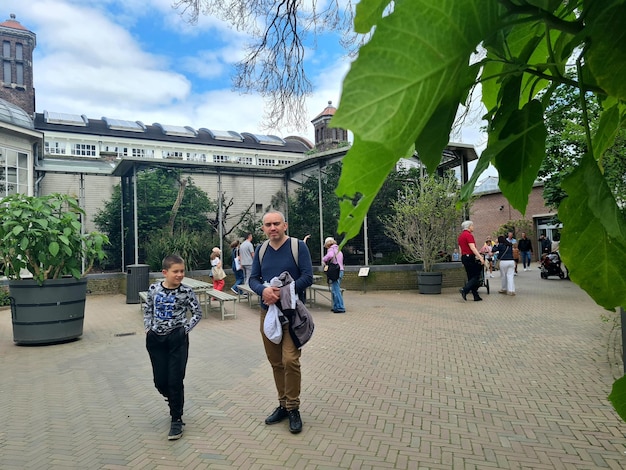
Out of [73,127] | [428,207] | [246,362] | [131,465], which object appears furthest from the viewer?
[73,127]

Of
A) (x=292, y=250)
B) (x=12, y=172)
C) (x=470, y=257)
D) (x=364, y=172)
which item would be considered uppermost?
(x=12, y=172)

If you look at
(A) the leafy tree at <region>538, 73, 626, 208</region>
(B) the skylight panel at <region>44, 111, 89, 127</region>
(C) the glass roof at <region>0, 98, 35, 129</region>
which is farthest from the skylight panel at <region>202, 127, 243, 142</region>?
(A) the leafy tree at <region>538, 73, 626, 208</region>

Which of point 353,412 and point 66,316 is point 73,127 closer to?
point 66,316

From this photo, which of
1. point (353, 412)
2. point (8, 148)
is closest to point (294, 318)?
point (353, 412)

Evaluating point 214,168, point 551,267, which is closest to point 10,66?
point 214,168

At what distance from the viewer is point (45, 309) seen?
7730mm

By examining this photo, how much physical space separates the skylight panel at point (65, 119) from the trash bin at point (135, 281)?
3170 centimetres

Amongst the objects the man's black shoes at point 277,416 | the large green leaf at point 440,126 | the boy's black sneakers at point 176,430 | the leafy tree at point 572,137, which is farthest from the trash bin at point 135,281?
the large green leaf at point 440,126

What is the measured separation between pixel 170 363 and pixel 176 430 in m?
0.62

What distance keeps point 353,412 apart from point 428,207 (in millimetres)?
9974

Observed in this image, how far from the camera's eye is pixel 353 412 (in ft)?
15.5

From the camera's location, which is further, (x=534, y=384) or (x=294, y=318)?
(x=534, y=384)

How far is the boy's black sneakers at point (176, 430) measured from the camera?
4184 millimetres

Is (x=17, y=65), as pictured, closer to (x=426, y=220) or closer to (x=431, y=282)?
(x=426, y=220)
